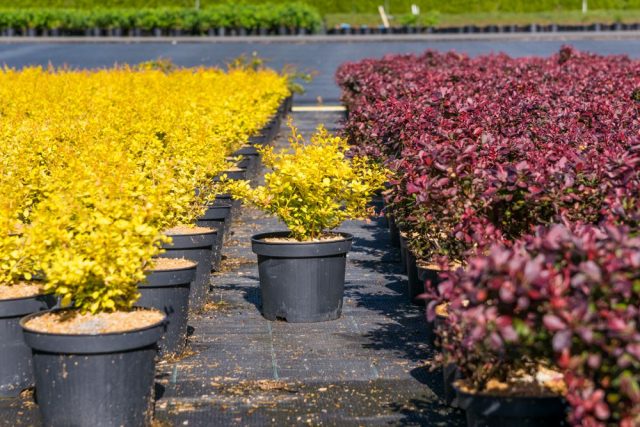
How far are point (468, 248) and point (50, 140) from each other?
5609 millimetres

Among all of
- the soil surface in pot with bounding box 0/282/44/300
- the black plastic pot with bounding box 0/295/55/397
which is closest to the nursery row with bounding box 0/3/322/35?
the soil surface in pot with bounding box 0/282/44/300

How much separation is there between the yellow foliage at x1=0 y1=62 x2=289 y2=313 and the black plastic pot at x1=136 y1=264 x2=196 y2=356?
363 mm

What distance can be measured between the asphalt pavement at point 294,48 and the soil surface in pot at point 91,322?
31080mm

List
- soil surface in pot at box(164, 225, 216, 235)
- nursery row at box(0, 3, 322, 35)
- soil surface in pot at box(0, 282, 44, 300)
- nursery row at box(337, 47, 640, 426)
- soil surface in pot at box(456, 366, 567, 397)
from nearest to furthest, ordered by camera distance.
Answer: nursery row at box(337, 47, 640, 426) → soil surface in pot at box(456, 366, 567, 397) → soil surface in pot at box(0, 282, 44, 300) → soil surface in pot at box(164, 225, 216, 235) → nursery row at box(0, 3, 322, 35)

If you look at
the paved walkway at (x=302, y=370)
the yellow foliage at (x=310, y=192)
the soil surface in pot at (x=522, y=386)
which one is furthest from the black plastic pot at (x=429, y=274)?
the soil surface in pot at (x=522, y=386)

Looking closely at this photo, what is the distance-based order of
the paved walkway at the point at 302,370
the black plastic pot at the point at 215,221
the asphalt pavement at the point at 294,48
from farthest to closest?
the asphalt pavement at the point at 294,48 → the black plastic pot at the point at 215,221 → the paved walkway at the point at 302,370

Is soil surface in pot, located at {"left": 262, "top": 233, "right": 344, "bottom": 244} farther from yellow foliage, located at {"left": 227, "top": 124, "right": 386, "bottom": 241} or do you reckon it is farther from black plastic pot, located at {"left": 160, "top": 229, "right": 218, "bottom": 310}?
black plastic pot, located at {"left": 160, "top": 229, "right": 218, "bottom": 310}

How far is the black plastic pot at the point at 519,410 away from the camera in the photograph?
16.0ft

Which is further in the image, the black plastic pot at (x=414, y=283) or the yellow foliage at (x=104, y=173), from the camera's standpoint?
the black plastic pot at (x=414, y=283)

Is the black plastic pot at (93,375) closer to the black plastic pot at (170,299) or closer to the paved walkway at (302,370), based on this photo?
the paved walkway at (302,370)

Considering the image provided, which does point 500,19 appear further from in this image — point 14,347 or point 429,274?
point 14,347

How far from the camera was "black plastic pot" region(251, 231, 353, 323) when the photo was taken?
27.1 feet

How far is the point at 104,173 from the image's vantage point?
705cm

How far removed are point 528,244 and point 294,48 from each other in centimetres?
4720
